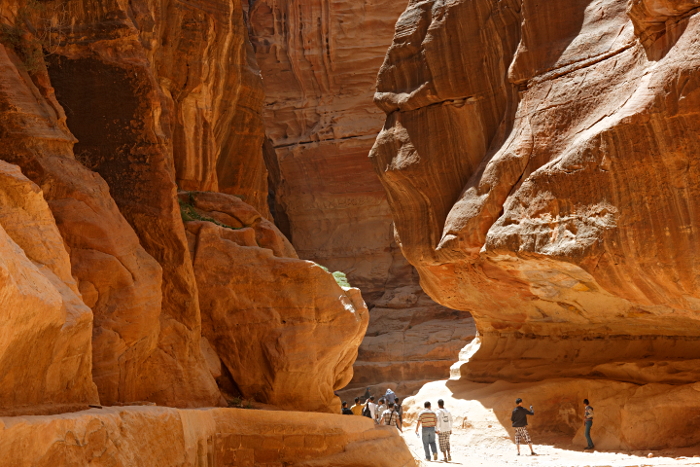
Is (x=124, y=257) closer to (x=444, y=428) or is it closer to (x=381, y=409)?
(x=444, y=428)

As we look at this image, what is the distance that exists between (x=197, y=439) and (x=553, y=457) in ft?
28.5

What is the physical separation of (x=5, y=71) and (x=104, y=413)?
4.41 m

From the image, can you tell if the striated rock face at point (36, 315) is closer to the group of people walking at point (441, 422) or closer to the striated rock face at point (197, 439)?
the striated rock face at point (197, 439)

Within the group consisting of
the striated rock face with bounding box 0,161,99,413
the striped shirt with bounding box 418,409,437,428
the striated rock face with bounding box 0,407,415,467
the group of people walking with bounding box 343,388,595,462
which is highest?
the striated rock face with bounding box 0,161,99,413

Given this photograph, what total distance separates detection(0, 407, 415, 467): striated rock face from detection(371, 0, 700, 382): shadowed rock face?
526 cm

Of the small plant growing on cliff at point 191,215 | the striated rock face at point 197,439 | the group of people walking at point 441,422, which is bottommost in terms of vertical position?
the group of people walking at point 441,422

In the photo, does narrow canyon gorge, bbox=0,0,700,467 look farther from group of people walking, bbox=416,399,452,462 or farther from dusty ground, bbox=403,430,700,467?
group of people walking, bbox=416,399,452,462

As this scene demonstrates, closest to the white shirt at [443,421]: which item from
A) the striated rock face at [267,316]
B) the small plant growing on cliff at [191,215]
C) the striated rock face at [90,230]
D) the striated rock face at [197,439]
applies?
the striated rock face at [197,439]

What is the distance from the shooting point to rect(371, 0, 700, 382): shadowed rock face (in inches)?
443

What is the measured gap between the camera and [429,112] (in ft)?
53.5

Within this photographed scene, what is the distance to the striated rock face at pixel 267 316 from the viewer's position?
35.7 ft

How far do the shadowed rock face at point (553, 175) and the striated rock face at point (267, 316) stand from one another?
4.45 meters

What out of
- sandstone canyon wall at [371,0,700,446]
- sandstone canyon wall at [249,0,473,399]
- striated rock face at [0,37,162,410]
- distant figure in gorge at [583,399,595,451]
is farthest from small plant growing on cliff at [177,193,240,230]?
sandstone canyon wall at [249,0,473,399]

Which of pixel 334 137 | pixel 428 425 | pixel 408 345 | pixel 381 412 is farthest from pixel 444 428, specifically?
pixel 334 137
